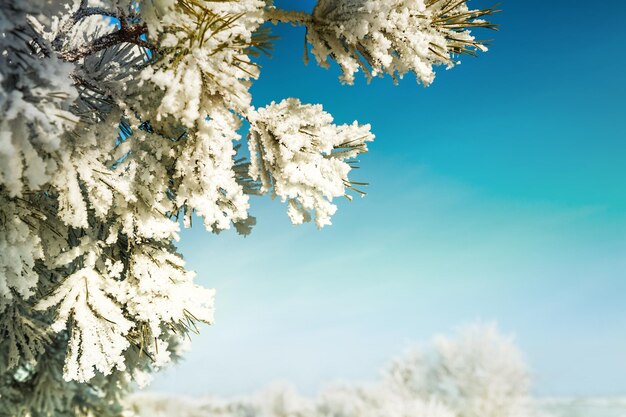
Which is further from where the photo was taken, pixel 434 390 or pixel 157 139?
pixel 434 390

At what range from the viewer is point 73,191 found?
233 centimetres

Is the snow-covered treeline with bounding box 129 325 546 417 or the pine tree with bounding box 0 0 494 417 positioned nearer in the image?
the pine tree with bounding box 0 0 494 417

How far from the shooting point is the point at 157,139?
261 centimetres

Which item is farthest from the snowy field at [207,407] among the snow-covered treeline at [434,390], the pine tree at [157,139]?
the pine tree at [157,139]

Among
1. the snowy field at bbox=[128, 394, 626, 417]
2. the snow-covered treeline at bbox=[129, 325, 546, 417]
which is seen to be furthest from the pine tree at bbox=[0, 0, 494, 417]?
the snow-covered treeline at bbox=[129, 325, 546, 417]

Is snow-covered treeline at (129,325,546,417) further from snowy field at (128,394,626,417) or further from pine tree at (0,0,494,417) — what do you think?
pine tree at (0,0,494,417)

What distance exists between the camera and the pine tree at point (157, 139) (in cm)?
211

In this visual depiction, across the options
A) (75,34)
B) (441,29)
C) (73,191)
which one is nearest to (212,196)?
(73,191)

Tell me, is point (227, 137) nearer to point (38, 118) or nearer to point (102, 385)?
point (38, 118)

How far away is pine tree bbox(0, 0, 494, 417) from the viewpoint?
2113 millimetres

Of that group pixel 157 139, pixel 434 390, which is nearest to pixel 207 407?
pixel 434 390

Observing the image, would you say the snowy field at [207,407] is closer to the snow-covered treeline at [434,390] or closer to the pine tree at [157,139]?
the snow-covered treeline at [434,390]

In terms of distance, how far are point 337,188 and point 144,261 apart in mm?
1373

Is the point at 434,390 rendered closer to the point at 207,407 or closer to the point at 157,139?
the point at 207,407
